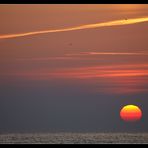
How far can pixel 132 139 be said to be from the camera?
92.6ft
